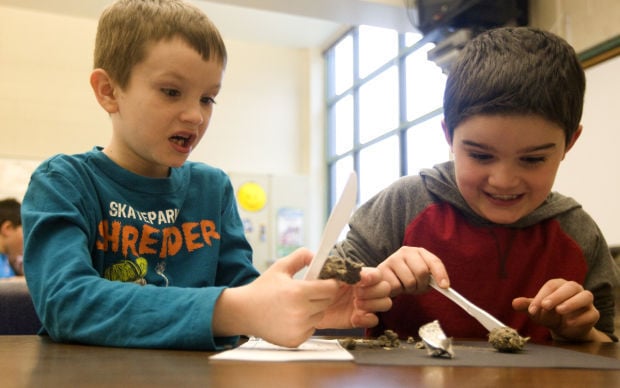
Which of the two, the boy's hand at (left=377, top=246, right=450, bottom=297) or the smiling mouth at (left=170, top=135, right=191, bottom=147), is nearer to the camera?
the boy's hand at (left=377, top=246, right=450, bottom=297)

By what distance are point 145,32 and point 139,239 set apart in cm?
31

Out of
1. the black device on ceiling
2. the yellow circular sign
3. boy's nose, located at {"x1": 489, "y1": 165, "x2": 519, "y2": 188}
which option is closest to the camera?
boy's nose, located at {"x1": 489, "y1": 165, "x2": 519, "y2": 188}

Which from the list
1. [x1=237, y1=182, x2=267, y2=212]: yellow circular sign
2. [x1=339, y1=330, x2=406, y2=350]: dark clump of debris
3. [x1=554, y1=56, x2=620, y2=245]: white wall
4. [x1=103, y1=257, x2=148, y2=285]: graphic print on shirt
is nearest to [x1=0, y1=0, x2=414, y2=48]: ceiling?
[x1=554, y1=56, x2=620, y2=245]: white wall

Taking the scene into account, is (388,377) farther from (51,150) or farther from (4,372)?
(51,150)

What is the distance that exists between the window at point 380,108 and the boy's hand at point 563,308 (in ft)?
13.3

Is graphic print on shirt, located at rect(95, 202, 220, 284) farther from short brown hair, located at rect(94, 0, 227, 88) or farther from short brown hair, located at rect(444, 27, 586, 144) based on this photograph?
short brown hair, located at rect(444, 27, 586, 144)

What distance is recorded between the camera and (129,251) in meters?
0.92

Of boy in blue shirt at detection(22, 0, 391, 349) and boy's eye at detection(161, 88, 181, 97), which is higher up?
boy's eye at detection(161, 88, 181, 97)

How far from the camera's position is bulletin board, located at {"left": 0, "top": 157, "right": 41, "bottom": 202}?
6340 millimetres

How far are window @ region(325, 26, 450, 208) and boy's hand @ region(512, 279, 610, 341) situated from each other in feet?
13.3

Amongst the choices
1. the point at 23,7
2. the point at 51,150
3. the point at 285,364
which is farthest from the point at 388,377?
the point at 23,7

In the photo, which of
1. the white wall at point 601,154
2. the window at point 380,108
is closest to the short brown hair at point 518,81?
the white wall at point 601,154

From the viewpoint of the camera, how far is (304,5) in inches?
172

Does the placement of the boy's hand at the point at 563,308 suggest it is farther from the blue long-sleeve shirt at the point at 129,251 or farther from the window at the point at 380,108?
the window at the point at 380,108
